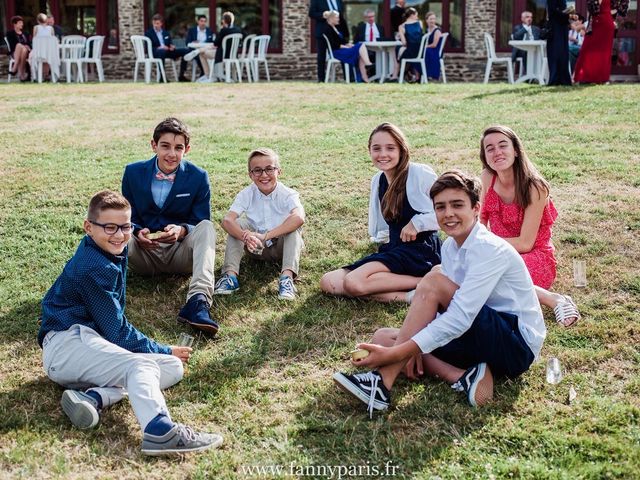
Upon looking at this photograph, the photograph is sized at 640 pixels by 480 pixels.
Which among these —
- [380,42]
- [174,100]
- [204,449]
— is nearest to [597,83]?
[380,42]

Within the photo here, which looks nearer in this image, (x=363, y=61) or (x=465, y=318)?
(x=465, y=318)

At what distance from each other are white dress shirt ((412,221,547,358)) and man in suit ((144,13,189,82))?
15.1m

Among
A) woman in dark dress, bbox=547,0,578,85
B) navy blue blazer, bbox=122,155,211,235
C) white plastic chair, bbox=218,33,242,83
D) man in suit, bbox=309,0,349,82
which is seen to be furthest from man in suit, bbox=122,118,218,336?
white plastic chair, bbox=218,33,242,83

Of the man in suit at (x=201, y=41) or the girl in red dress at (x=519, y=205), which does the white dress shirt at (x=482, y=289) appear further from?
the man in suit at (x=201, y=41)

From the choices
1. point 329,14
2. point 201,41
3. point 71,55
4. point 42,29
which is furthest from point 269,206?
point 71,55

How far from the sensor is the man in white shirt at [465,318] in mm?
3500

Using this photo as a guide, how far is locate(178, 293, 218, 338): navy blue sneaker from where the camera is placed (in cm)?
447

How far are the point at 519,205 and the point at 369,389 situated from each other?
186 cm

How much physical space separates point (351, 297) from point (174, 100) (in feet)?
25.4

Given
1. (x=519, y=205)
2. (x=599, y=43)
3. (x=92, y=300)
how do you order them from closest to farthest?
(x=92, y=300)
(x=519, y=205)
(x=599, y=43)

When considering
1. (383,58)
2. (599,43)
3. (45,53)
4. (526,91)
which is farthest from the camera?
(45,53)

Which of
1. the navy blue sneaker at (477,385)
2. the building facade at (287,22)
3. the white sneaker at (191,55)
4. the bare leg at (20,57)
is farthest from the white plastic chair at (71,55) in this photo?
the navy blue sneaker at (477,385)

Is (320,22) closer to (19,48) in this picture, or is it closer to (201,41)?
(201,41)

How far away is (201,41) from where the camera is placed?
18.1 meters
